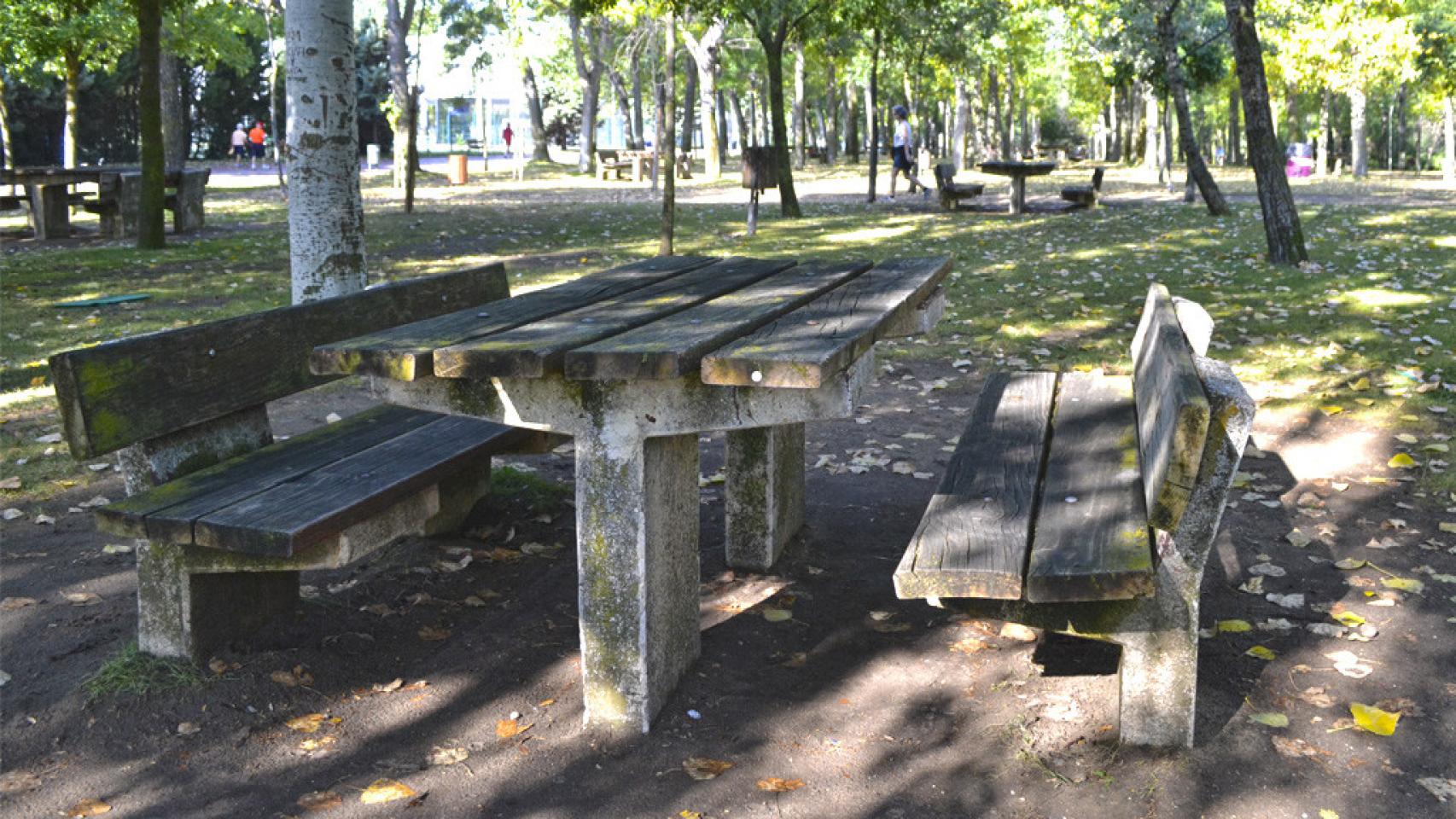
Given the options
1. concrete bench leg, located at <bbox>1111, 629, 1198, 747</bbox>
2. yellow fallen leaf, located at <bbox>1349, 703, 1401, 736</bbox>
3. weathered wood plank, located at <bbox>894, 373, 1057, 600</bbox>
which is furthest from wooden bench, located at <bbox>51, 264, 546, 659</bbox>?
yellow fallen leaf, located at <bbox>1349, 703, 1401, 736</bbox>

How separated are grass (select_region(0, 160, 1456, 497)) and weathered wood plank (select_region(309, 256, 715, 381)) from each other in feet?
8.69

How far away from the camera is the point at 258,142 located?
4297 cm

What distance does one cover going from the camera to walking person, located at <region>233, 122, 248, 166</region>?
1767 inches

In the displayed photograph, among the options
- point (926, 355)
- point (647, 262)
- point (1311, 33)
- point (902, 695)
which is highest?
point (1311, 33)

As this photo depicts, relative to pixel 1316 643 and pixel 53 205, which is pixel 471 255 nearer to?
pixel 53 205

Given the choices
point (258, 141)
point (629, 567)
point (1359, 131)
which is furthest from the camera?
point (258, 141)

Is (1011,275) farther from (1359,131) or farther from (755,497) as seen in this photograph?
(1359,131)

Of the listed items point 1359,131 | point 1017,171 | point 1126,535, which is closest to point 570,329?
point 1126,535

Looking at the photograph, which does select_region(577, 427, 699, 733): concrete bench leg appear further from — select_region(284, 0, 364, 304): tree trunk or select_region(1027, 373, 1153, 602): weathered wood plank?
select_region(284, 0, 364, 304): tree trunk

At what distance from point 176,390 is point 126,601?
1.03 m

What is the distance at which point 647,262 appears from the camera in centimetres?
522

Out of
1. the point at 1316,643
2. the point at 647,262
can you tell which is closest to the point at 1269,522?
the point at 1316,643

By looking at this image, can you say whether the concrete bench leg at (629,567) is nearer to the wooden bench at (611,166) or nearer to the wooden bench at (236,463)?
the wooden bench at (236,463)

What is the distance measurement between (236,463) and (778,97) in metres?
14.5
